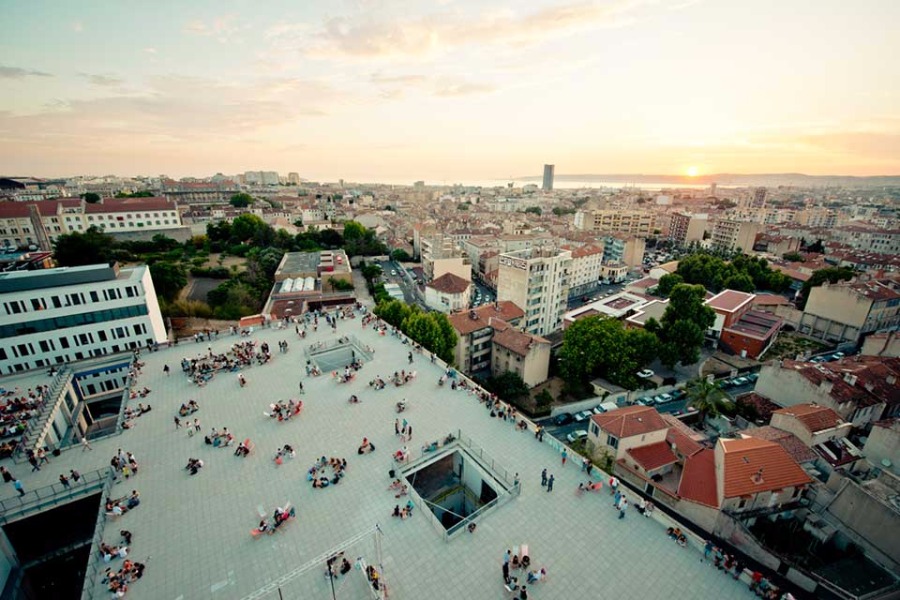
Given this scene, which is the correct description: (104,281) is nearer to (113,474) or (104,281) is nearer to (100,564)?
(113,474)

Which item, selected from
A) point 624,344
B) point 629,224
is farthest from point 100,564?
point 629,224

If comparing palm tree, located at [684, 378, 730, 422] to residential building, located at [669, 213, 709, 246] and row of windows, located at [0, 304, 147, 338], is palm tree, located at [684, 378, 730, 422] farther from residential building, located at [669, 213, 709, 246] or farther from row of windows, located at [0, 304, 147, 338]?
residential building, located at [669, 213, 709, 246]

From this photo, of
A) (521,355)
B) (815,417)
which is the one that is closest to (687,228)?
(815,417)

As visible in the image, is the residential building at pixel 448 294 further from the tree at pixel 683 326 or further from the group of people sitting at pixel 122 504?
the group of people sitting at pixel 122 504

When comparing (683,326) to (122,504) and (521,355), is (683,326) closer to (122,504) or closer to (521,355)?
(521,355)

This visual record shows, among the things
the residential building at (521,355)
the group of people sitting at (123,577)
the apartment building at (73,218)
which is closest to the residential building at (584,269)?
the residential building at (521,355)

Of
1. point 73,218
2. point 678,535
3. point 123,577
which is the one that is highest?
point 73,218
